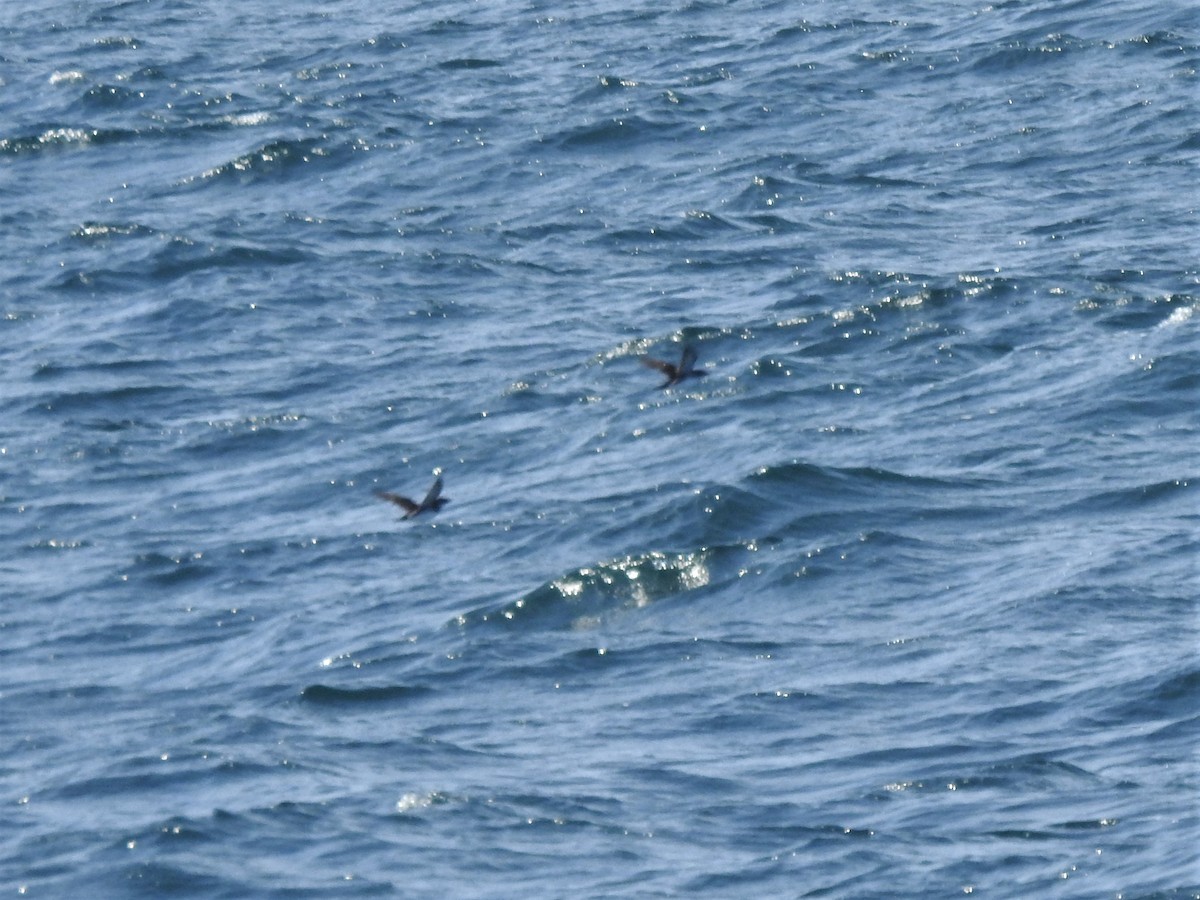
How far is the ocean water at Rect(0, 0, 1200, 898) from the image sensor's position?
19.4m

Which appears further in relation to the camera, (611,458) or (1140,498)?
(611,458)

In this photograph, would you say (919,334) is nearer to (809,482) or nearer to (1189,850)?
(809,482)

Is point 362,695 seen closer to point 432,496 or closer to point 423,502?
point 423,502

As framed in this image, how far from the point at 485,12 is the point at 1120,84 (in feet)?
34.1

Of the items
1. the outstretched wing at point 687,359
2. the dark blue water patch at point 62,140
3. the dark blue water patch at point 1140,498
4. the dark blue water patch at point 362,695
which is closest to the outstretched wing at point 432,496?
the dark blue water patch at point 362,695

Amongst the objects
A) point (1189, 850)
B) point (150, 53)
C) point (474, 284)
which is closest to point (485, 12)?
point (150, 53)

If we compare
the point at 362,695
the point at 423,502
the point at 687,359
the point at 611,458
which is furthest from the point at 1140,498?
the point at 362,695

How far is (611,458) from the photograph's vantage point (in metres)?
25.7

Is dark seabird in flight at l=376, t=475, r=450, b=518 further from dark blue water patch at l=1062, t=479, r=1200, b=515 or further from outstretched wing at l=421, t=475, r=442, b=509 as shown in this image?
dark blue water patch at l=1062, t=479, r=1200, b=515

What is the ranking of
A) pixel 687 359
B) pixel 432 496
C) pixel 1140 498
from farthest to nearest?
pixel 1140 498 < pixel 687 359 < pixel 432 496

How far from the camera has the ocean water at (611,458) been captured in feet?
63.7

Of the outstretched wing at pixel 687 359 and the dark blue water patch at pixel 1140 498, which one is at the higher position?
the outstretched wing at pixel 687 359

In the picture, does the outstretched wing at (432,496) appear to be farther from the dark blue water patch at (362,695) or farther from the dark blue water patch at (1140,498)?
the dark blue water patch at (1140,498)

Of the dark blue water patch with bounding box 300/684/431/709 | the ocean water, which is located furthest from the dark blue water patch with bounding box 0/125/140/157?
the dark blue water patch with bounding box 300/684/431/709
